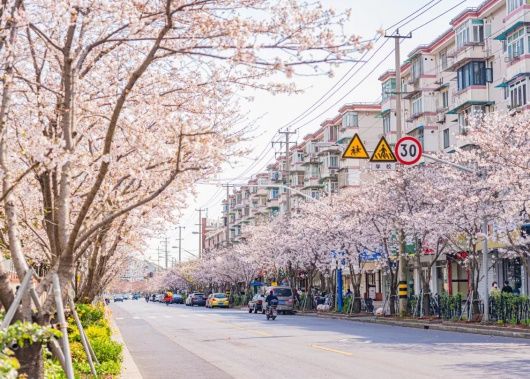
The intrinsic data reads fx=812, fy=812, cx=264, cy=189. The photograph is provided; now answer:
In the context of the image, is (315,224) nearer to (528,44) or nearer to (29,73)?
(528,44)

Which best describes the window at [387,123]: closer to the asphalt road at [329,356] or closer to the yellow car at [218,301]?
the yellow car at [218,301]

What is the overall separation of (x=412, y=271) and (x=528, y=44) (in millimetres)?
25491

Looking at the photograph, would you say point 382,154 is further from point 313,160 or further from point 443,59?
point 313,160

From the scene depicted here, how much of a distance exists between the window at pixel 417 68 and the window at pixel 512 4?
53.5ft

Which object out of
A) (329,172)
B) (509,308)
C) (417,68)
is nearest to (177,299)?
(329,172)

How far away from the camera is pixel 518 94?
4772 centimetres

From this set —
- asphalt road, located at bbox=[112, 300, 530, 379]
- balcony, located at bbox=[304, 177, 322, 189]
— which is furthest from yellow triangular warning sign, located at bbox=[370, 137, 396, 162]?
balcony, located at bbox=[304, 177, 322, 189]

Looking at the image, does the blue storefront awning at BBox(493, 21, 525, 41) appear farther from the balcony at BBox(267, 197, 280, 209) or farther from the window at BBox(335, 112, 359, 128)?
the balcony at BBox(267, 197, 280, 209)

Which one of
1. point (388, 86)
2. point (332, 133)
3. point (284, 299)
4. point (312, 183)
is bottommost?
point (284, 299)

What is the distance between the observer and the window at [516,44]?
4725cm

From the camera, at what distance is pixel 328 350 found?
69.1 feet

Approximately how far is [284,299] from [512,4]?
924 inches

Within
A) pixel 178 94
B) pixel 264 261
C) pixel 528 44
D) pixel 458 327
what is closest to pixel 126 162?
pixel 178 94

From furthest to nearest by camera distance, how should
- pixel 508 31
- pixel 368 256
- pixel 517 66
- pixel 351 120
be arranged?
pixel 351 120 → pixel 368 256 → pixel 508 31 → pixel 517 66
